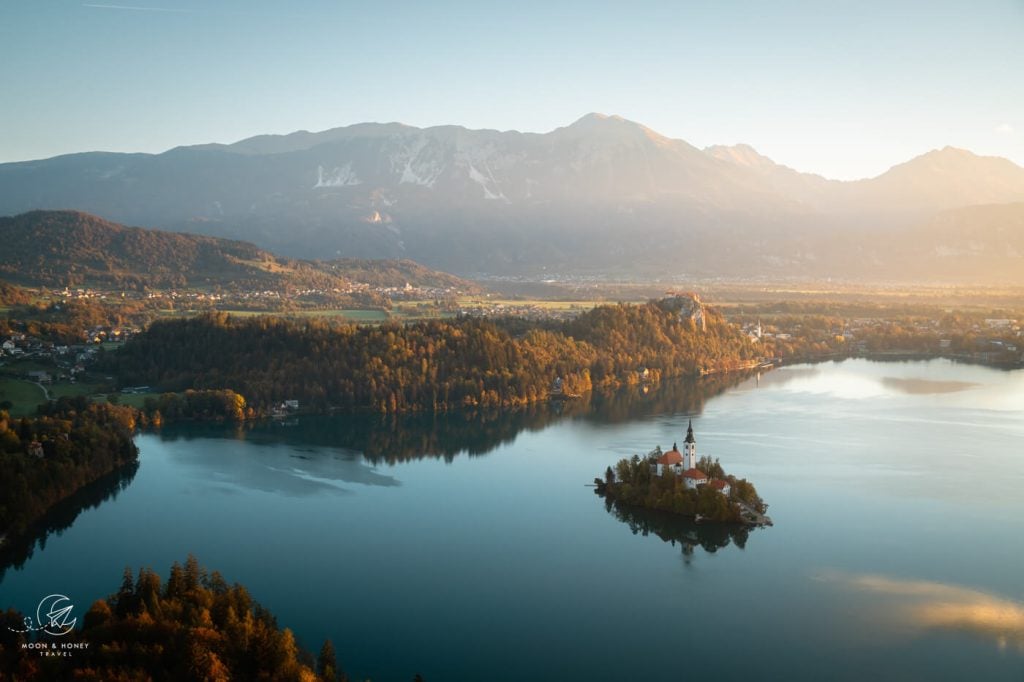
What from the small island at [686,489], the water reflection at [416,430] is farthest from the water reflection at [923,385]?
the small island at [686,489]

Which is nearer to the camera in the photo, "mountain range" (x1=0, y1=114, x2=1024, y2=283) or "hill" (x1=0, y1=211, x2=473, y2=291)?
"hill" (x1=0, y1=211, x2=473, y2=291)

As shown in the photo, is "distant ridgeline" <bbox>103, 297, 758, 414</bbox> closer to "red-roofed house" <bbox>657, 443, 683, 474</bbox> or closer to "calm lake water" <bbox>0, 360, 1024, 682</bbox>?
"calm lake water" <bbox>0, 360, 1024, 682</bbox>

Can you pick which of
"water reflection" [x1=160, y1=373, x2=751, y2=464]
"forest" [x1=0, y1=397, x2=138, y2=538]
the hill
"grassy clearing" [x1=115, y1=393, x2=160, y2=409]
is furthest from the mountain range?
"forest" [x1=0, y1=397, x2=138, y2=538]

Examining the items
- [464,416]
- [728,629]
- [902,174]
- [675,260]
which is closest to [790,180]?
[902,174]

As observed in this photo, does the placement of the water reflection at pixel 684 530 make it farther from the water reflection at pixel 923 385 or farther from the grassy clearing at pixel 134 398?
the water reflection at pixel 923 385

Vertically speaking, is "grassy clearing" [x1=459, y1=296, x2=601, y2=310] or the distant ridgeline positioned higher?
"grassy clearing" [x1=459, y1=296, x2=601, y2=310]
